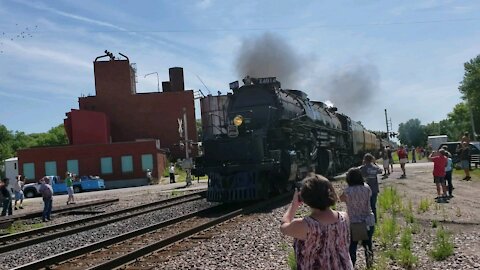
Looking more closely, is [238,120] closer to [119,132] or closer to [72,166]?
[72,166]

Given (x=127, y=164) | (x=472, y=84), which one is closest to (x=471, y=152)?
(x=127, y=164)

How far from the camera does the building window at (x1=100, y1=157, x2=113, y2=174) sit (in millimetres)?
49644

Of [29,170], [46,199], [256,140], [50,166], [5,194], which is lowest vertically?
[46,199]

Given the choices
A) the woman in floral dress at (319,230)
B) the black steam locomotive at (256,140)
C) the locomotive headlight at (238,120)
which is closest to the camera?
the woman in floral dress at (319,230)

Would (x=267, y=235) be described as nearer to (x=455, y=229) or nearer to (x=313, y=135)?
(x=455, y=229)

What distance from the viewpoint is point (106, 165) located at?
49.7 meters

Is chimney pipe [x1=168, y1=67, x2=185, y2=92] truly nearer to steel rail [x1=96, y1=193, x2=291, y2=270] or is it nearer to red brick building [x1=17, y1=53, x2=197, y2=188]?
red brick building [x1=17, y1=53, x2=197, y2=188]

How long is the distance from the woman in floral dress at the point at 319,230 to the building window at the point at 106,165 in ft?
156

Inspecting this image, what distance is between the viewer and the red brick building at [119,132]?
49.8 m

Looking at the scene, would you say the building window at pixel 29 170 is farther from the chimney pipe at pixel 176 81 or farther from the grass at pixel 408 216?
the grass at pixel 408 216

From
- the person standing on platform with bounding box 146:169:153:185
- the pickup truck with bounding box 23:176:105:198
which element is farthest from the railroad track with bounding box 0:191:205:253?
the person standing on platform with bounding box 146:169:153:185

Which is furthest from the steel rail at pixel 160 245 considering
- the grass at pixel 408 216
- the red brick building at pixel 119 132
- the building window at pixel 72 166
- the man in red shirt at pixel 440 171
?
the building window at pixel 72 166

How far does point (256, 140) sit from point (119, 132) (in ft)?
158

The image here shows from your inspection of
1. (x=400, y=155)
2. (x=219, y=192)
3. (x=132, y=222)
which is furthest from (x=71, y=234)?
(x=400, y=155)
